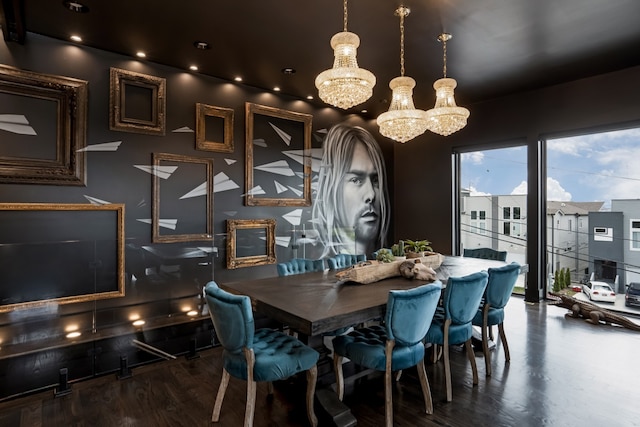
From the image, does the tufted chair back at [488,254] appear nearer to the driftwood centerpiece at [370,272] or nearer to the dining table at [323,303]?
the dining table at [323,303]

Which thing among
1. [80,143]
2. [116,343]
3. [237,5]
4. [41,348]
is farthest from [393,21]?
[41,348]

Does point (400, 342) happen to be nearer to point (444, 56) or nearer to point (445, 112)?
point (445, 112)

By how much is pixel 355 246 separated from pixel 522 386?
374 centimetres

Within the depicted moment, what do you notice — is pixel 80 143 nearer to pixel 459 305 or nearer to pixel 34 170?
pixel 34 170

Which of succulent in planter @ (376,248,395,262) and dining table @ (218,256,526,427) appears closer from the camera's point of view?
dining table @ (218,256,526,427)

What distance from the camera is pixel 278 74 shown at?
4.64m

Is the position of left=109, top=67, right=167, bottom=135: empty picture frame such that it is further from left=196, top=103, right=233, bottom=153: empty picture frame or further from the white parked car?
the white parked car

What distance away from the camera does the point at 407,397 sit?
2.80m

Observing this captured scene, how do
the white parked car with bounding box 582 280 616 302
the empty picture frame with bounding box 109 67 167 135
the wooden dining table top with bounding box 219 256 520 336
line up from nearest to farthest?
the wooden dining table top with bounding box 219 256 520 336, the empty picture frame with bounding box 109 67 167 135, the white parked car with bounding box 582 280 616 302

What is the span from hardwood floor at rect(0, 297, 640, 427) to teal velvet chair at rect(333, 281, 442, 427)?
31 centimetres

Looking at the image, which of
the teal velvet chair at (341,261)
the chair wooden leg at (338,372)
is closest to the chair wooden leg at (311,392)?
the chair wooden leg at (338,372)

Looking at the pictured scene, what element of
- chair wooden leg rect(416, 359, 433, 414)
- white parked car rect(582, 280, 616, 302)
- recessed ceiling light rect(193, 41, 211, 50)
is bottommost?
chair wooden leg rect(416, 359, 433, 414)

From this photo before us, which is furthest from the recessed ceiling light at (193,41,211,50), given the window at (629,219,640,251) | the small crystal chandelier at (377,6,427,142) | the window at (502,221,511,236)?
the window at (629,219,640,251)

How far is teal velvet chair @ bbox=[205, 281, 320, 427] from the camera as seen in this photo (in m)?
2.19
